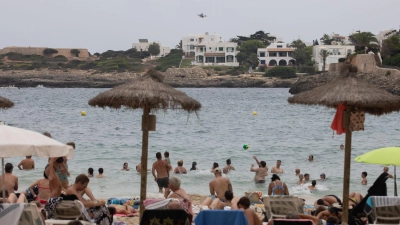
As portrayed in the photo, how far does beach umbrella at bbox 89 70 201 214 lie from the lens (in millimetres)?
9227

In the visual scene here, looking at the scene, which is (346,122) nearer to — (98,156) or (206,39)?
(98,156)

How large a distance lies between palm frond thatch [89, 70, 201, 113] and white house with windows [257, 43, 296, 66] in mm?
135834

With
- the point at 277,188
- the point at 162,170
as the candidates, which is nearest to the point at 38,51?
the point at 162,170

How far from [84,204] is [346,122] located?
3.57 metres

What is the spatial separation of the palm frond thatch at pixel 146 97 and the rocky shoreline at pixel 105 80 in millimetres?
114258

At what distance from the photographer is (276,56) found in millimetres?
144500

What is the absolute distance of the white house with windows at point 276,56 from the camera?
474 feet

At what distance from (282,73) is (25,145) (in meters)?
122

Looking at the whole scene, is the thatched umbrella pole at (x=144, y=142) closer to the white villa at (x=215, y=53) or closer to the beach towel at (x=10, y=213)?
the beach towel at (x=10, y=213)

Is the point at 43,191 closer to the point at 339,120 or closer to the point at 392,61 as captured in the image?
the point at 339,120

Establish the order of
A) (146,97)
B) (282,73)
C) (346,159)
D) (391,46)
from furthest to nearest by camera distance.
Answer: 1. (282,73)
2. (391,46)
3. (346,159)
4. (146,97)

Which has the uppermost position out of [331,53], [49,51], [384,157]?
[49,51]

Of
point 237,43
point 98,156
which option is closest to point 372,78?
point 98,156

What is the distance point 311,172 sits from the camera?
21.1 meters
